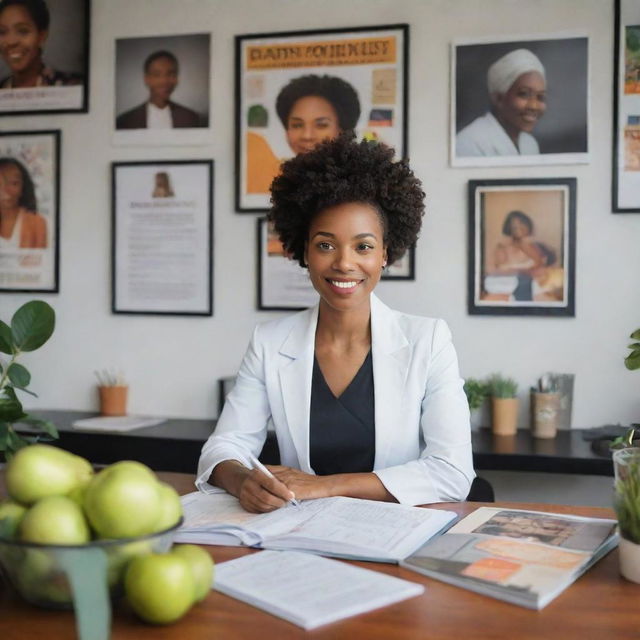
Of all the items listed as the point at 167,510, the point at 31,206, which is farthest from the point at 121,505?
the point at 31,206

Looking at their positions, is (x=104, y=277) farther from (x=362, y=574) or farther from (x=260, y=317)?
(x=362, y=574)

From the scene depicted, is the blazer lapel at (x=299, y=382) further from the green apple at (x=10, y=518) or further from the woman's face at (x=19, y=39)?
the woman's face at (x=19, y=39)

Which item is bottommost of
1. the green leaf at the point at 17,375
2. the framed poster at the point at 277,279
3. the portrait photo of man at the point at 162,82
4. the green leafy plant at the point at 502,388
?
the green leafy plant at the point at 502,388

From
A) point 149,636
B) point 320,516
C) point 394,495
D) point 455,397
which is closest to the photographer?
point 149,636

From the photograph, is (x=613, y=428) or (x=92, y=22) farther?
(x=92, y=22)

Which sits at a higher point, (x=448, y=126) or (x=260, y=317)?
(x=448, y=126)

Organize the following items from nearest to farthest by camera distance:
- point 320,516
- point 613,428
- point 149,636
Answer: point 149,636 → point 320,516 → point 613,428

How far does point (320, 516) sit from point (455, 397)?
67 cm

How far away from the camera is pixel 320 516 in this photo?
1.31 metres

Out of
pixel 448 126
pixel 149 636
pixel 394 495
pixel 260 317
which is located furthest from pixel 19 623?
pixel 448 126

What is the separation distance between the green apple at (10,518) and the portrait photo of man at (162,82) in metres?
2.63

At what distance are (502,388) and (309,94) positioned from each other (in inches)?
56.9

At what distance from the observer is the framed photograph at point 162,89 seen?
331cm

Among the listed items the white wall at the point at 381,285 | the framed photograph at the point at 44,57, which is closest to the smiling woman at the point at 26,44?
the framed photograph at the point at 44,57
